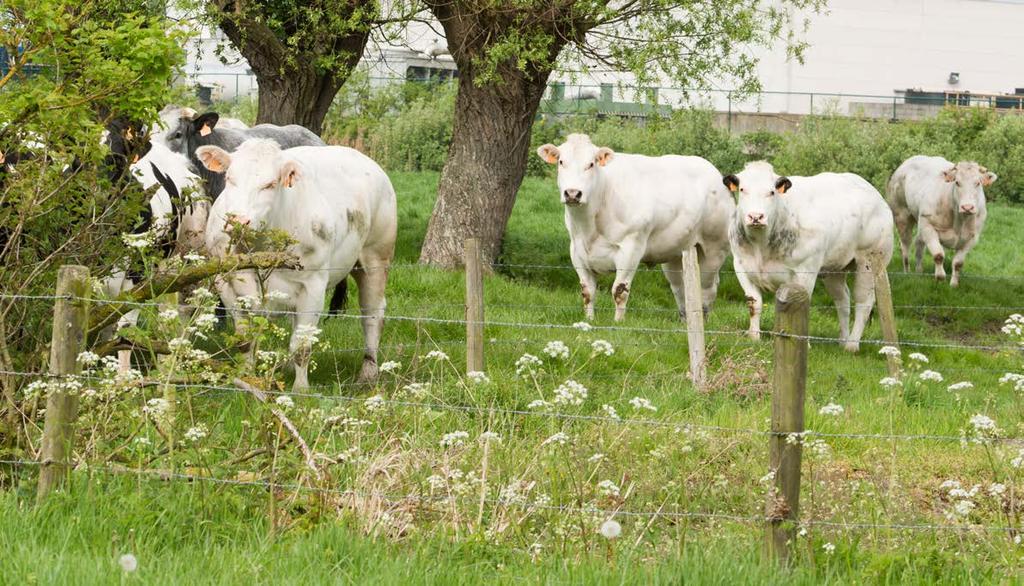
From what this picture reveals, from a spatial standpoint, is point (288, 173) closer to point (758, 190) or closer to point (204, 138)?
point (204, 138)

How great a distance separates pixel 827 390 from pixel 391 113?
974 inches

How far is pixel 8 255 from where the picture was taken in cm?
682

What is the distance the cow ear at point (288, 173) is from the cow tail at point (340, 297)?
2.13 m

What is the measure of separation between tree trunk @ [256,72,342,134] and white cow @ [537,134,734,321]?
339cm

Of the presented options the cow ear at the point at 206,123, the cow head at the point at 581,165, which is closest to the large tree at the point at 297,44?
the cow ear at the point at 206,123

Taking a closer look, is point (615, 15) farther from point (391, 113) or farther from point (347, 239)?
point (391, 113)

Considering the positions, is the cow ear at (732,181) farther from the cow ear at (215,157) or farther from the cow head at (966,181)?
the cow head at (966,181)

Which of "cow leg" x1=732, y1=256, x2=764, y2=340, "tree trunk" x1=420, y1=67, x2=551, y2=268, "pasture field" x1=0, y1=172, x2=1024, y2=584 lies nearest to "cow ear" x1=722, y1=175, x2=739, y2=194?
"cow leg" x1=732, y1=256, x2=764, y2=340

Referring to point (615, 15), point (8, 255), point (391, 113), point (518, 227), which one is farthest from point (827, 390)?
point (391, 113)

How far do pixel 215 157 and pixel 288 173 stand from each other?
67cm

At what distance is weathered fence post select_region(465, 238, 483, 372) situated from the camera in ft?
28.6

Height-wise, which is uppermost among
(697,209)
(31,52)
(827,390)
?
(31,52)

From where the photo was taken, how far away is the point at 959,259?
18.6 m

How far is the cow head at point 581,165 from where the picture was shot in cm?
1338
